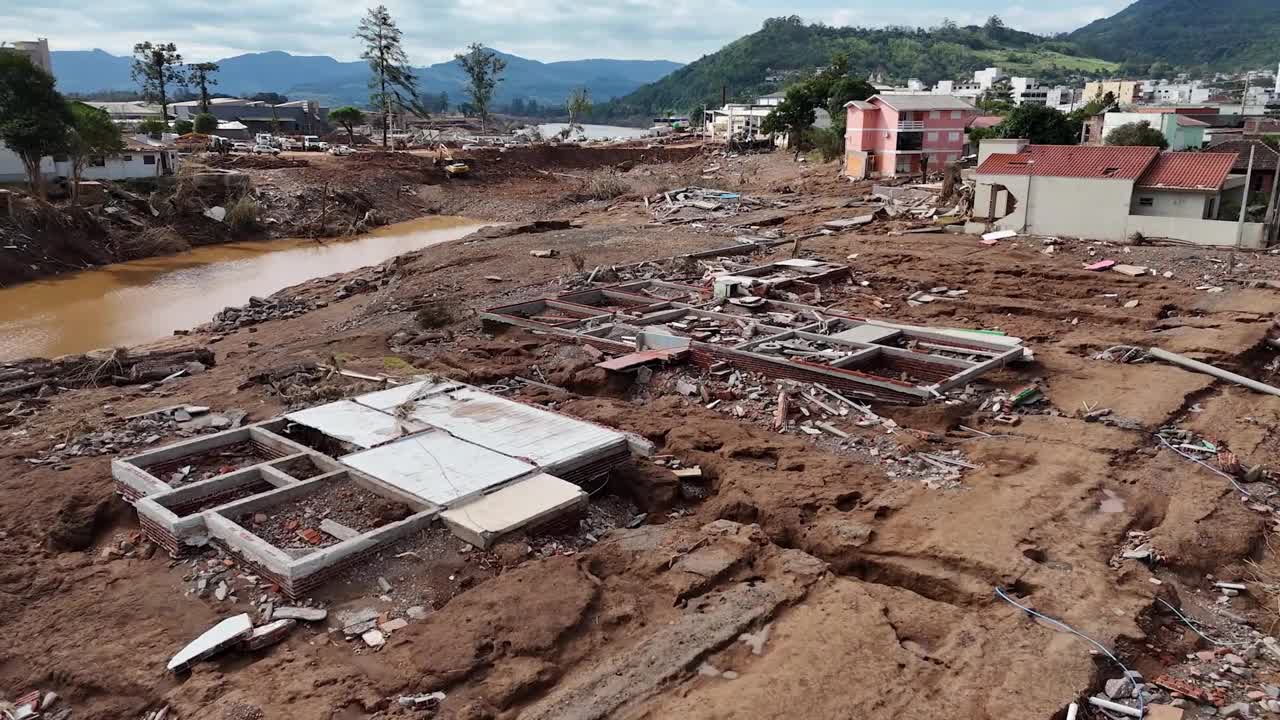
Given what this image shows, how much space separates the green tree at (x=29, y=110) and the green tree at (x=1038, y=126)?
1468 inches

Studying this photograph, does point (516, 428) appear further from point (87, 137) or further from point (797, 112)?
point (797, 112)

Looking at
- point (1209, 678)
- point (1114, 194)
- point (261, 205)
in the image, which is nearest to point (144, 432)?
point (1209, 678)

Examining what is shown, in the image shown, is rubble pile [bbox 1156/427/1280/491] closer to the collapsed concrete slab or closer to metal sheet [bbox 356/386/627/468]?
the collapsed concrete slab

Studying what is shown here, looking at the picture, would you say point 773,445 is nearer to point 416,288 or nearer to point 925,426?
point 925,426

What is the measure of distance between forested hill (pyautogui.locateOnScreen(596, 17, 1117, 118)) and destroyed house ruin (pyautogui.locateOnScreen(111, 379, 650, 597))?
145767mm

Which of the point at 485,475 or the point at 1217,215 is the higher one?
the point at 1217,215

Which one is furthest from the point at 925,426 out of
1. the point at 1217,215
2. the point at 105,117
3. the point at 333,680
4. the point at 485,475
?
the point at 105,117

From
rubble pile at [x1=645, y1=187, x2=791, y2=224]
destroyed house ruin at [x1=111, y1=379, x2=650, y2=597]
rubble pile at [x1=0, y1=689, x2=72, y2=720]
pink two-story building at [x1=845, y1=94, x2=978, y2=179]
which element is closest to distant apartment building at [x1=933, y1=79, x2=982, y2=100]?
pink two-story building at [x1=845, y1=94, x2=978, y2=179]

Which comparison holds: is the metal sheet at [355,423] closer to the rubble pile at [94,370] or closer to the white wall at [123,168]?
the rubble pile at [94,370]

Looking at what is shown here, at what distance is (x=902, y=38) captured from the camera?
184 meters

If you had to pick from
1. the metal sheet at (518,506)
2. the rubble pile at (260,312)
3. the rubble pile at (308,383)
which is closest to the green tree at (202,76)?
the rubble pile at (260,312)

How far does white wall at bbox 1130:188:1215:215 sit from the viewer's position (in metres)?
21.9

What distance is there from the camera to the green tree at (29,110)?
25.0 m

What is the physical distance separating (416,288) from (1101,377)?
14.3 metres
